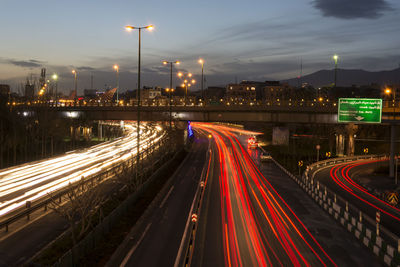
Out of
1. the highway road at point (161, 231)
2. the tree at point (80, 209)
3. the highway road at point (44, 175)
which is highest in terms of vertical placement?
the tree at point (80, 209)

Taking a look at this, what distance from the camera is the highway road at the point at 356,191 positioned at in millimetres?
25594

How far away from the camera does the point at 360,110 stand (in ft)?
137

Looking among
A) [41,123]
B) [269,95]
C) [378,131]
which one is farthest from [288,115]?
[269,95]

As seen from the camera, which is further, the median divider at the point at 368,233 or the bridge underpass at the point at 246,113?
the bridge underpass at the point at 246,113

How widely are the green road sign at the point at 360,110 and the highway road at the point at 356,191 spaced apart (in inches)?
302

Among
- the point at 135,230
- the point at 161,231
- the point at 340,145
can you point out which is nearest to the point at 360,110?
the point at 340,145

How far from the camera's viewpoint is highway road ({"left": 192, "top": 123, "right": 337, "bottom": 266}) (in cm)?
1639

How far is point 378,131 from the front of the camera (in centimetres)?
9938

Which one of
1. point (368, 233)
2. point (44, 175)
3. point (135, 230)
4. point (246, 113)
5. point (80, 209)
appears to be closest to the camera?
point (80, 209)

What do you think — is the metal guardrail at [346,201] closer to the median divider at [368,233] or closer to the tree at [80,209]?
the median divider at [368,233]

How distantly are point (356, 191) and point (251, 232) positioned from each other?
20776mm

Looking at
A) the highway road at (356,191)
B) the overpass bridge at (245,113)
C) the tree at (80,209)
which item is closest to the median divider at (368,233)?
the highway road at (356,191)

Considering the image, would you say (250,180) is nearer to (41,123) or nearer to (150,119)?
(150,119)

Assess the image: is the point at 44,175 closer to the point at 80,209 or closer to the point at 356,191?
the point at 80,209
